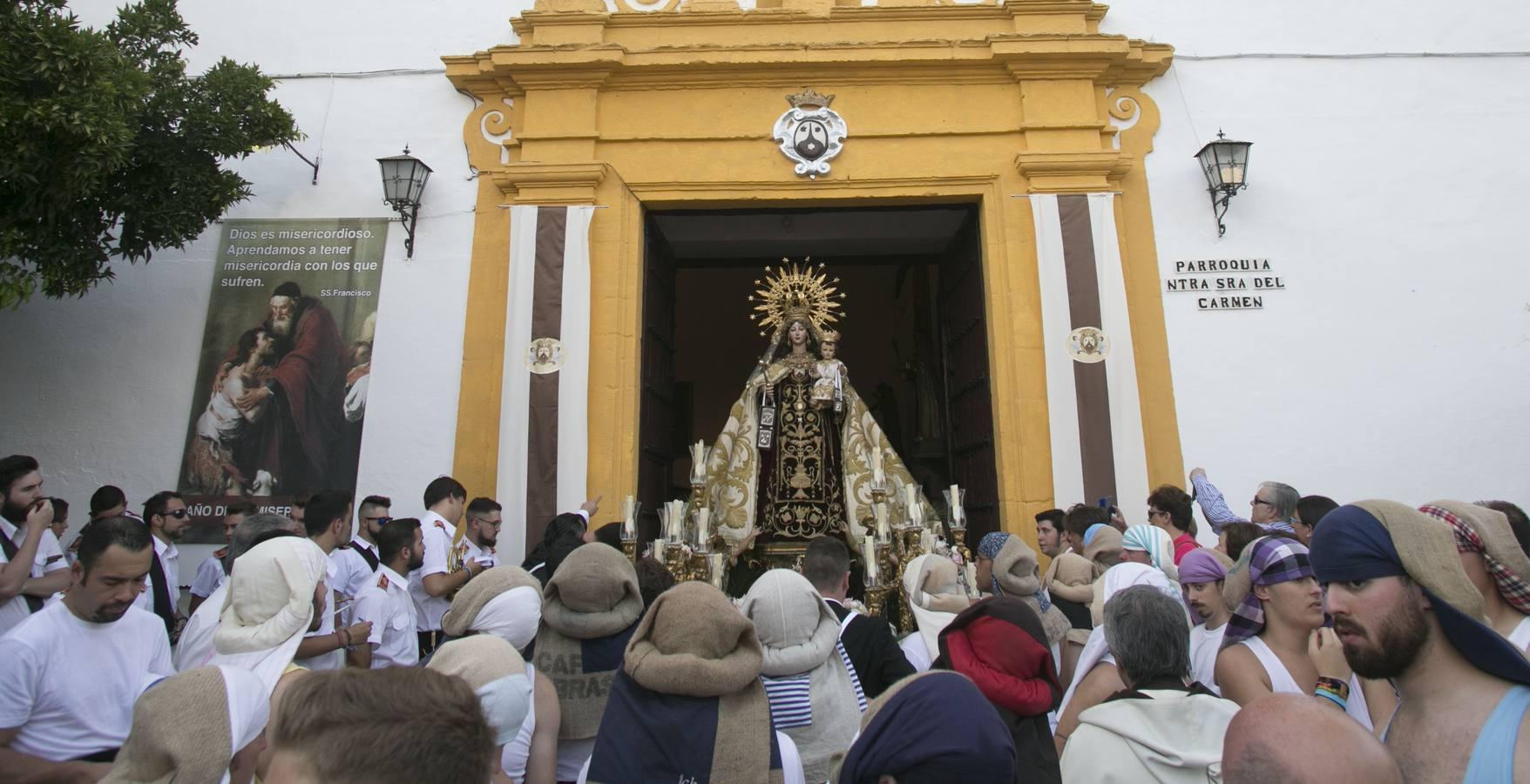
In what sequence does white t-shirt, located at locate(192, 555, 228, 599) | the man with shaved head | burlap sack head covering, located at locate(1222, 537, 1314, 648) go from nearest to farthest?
1. the man with shaved head
2. burlap sack head covering, located at locate(1222, 537, 1314, 648)
3. white t-shirt, located at locate(192, 555, 228, 599)

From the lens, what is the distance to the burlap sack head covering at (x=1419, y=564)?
155 cm

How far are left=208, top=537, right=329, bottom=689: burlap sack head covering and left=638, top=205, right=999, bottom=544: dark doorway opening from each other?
15.1 ft

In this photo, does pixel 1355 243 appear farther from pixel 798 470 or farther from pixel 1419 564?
pixel 1419 564

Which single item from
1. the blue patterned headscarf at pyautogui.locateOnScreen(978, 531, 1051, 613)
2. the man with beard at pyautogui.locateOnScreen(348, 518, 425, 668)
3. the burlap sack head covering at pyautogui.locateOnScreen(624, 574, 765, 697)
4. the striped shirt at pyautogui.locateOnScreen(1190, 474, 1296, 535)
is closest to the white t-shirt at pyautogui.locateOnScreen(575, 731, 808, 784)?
the burlap sack head covering at pyautogui.locateOnScreen(624, 574, 765, 697)

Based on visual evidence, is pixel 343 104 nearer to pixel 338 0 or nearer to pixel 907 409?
pixel 338 0

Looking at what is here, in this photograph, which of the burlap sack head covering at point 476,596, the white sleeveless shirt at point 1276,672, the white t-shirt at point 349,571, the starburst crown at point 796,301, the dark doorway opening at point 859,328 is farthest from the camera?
the starburst crown at point 796,301

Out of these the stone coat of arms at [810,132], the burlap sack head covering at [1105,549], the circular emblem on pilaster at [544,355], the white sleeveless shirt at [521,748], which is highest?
the stone coat of arms at [810,132]

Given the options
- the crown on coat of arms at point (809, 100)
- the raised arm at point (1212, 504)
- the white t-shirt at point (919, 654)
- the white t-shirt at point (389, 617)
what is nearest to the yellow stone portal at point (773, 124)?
the crown on coat of arms at point (809, 100)

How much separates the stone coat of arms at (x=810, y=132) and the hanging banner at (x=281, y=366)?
3390 mm

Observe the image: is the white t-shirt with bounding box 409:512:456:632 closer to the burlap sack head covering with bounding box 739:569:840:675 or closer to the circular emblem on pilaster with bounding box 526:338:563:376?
the circular emblem on pilaster with bounding box 526:338:563:376

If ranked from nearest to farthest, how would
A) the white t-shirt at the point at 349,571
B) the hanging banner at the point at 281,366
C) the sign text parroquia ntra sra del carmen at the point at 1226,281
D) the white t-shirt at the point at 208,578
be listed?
1. the white t-shirt at the point at 349,571
2. the white t-shirt at the point at 208,578
3. the hanging banner at the point at 281,366
4. the sign text parroquia ntra sra del carmen at the point at 1226,281

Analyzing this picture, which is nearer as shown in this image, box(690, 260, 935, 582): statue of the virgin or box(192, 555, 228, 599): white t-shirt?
box(192, 555, 228, 599): white t-shirt

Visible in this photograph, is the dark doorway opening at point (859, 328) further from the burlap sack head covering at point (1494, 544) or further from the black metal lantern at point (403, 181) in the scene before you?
the burlap sack head covering at point (1494, 544)

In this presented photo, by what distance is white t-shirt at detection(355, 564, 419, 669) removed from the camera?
3.56 m
